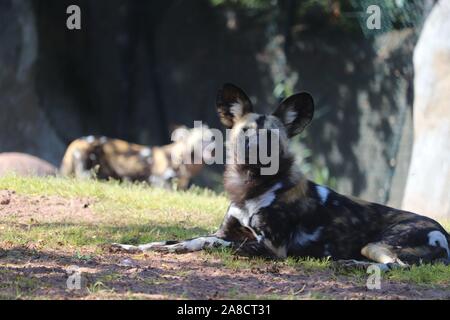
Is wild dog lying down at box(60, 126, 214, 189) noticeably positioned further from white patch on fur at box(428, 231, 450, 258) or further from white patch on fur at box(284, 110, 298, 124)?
white patch on fur at box(428, 231, 450, 258)

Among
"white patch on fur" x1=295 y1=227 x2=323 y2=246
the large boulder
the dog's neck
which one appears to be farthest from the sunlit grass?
the large boulder

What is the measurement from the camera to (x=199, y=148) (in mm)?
10078

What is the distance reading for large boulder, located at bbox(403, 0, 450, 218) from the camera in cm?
765

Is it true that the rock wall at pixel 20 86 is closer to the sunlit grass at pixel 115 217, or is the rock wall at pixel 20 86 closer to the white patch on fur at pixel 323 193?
the sunlit grass at pixel 115 217

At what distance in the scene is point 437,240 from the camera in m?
4.52

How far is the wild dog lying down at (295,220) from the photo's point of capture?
176 inches

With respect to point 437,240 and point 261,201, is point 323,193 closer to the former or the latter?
point 261,201

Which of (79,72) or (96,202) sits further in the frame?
(79,72)

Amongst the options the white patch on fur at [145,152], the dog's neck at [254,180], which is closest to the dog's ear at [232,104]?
the dog's neck at [254,180]

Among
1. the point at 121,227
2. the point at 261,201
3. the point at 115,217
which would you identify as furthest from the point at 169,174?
the point at 261,201

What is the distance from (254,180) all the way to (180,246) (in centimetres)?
51
